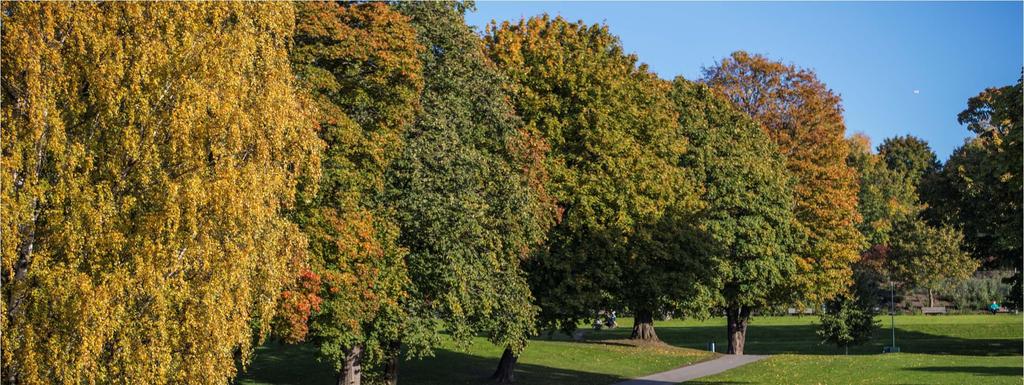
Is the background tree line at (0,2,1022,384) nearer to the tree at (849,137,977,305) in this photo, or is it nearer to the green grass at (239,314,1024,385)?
the green grass at (239,314,1024,385)

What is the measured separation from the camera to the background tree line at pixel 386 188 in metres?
19.0

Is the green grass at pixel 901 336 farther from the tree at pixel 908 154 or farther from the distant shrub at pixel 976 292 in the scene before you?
the tree at pixel 908 154

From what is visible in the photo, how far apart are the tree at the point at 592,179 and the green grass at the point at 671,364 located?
3.90 metres

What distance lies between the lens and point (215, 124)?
67.9 feet

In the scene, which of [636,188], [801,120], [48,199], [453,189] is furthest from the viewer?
[801,120]

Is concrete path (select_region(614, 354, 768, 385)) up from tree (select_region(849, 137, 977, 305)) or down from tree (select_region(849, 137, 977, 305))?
down

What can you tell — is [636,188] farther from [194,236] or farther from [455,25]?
[194,236]

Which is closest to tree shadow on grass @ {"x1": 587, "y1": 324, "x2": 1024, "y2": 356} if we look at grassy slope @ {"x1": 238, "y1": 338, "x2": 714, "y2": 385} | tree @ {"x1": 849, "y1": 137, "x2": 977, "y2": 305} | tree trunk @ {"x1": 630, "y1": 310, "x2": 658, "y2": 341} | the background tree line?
tree trunk @ {"x1": 630, "y1": 310, "x2": 658, "y2": 341}

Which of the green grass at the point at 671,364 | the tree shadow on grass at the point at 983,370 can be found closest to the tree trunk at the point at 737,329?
the green grass at the point at 671,364

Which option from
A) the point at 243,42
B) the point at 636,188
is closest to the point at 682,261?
the point at 636,188

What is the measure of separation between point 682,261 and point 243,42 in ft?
88.7

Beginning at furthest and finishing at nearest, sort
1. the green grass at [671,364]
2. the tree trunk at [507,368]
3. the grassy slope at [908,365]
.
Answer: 1. the tree trunk at [507,368]
2. the green grass at [671,364]
3. the grassy slope at [908,365]

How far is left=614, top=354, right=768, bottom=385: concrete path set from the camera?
4194 cm

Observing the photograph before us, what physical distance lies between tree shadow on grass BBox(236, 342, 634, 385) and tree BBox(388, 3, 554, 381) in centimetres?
494
